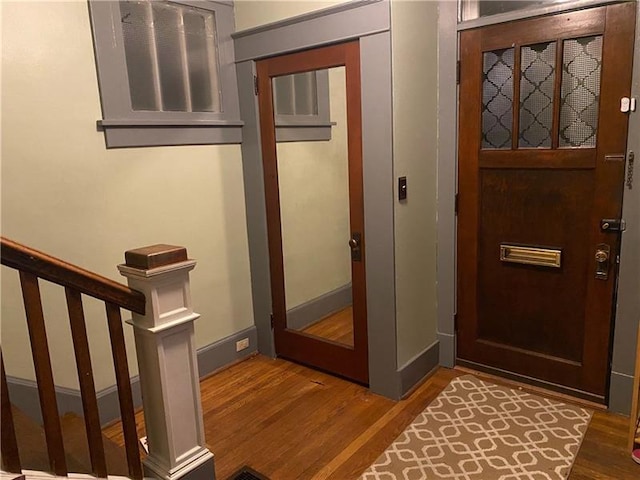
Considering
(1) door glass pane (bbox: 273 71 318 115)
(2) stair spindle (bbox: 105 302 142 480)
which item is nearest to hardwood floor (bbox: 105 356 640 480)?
(2) stair spindle (bbox: 105 302 142 480)

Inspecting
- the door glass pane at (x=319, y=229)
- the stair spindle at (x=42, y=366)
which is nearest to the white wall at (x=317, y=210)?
the door glass pane at (x=319, y=229)

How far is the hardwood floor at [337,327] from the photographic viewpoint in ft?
9.84

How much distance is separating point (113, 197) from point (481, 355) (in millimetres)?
2428

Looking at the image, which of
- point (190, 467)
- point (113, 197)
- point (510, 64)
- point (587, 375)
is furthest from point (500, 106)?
point (190, 467)

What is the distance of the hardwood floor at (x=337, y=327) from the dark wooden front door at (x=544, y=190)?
0.75 m

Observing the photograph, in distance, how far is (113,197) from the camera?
260 cm

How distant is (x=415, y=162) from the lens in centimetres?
276

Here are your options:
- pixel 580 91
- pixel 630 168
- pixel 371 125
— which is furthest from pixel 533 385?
pixel 371 125

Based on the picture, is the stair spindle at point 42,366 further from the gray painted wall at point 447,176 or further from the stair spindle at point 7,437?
the gray painted wall at point 447,176

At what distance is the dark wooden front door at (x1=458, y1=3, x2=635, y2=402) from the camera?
2.41 m

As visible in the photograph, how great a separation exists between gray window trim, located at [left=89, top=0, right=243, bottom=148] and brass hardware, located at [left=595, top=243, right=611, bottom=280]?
228 centimetres

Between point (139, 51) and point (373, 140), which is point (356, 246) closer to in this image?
point (373, 140)

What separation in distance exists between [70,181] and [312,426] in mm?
1817

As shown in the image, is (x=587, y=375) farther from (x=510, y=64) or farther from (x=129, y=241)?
(x=129, y=241)
